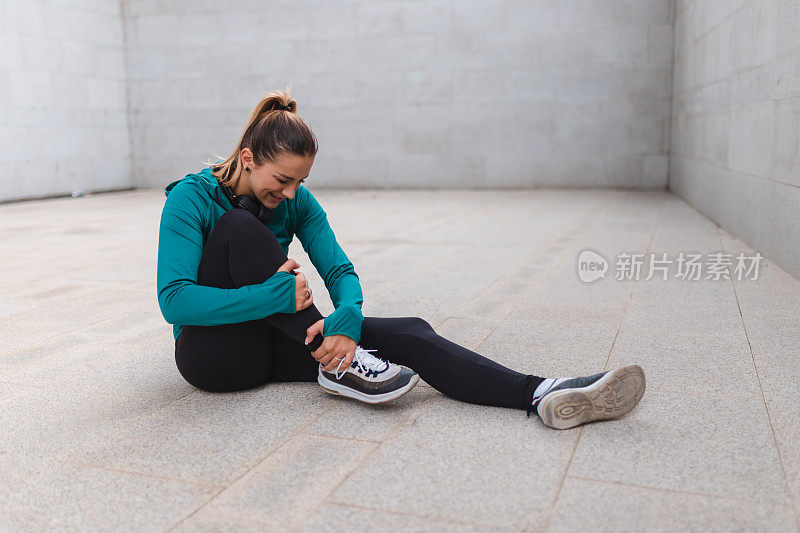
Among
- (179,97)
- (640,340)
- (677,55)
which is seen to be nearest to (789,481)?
(640,340)

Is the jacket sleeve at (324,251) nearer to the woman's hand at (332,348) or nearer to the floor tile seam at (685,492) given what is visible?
the woman's hand at (332,348)

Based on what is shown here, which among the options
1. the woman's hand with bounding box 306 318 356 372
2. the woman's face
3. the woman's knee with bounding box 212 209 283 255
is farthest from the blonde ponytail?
the woman's hand with bounding box 306 318 356 372

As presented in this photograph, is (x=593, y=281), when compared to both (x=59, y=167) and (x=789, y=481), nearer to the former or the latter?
(x=789, y=481)

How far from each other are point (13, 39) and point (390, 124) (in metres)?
5.59

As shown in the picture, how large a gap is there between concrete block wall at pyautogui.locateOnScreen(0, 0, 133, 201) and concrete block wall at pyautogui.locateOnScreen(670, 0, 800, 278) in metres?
9.03

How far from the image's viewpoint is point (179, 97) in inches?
523

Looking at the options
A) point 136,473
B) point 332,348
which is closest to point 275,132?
point 332,348

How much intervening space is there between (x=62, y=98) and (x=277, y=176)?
35.2 ft

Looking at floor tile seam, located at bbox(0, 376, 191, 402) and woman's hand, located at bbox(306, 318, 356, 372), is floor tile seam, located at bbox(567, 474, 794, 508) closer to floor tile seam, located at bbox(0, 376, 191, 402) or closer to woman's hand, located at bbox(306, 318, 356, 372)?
woman's hand, located at bbox(306, 318, 356, 372)

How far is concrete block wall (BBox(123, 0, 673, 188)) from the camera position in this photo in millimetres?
11508

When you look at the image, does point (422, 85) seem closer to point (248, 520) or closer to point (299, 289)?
point (299, 289)

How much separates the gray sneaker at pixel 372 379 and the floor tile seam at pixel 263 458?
11 cm

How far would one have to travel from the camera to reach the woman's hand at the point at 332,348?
8.20 feet

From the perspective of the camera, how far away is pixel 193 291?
246 centimetres
